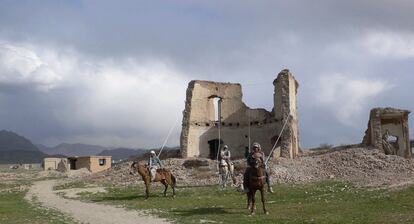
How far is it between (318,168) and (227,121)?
48.3 feet

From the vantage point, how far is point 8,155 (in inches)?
6393

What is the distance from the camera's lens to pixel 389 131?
1458 inches

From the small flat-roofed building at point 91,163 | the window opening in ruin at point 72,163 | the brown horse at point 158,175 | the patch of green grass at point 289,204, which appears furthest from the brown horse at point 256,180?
the window opening in ruin at point 72,163

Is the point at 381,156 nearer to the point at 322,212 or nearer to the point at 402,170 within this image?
the point at 402,170

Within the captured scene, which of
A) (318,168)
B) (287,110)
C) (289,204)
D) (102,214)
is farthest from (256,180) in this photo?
(287,110)

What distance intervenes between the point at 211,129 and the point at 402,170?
18606 millimetres

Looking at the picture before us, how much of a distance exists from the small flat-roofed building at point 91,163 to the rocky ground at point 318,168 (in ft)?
86.1

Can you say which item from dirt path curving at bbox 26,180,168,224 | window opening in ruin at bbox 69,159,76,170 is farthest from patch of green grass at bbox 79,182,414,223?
window opening in ruin at bbox 69,159,76,170

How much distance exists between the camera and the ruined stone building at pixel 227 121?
41.8m

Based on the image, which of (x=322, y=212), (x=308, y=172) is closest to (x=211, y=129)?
(x=308, y=172)

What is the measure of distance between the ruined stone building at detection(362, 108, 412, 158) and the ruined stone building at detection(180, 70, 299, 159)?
22.2 feet

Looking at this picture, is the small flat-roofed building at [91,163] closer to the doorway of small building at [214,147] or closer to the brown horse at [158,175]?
the doorway of small building at [214,147]

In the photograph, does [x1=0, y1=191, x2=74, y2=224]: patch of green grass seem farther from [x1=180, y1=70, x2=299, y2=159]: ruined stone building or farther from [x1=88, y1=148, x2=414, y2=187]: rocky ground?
[x1=180, y1=70, x2=299, y2=159]: ruined stone building

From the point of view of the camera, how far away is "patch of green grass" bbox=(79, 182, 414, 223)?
15.0 m
